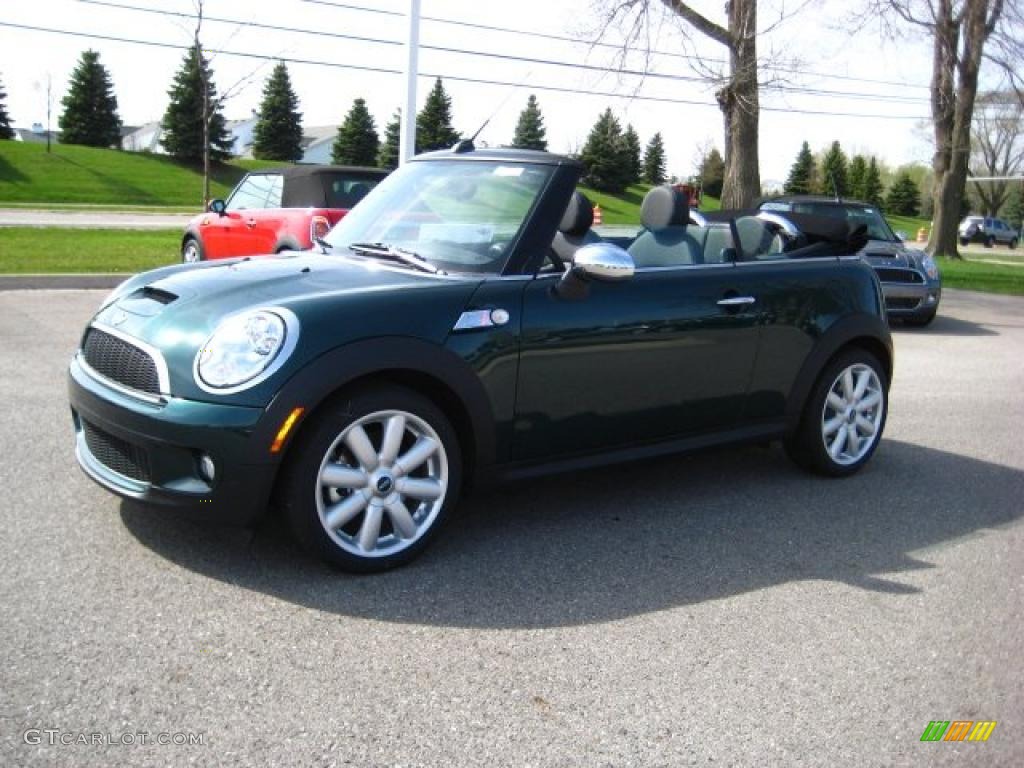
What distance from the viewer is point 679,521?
446cm

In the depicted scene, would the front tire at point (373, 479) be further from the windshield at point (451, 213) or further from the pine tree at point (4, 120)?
the pine tree at point (4, 120)

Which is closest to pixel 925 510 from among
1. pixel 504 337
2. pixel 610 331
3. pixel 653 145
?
pixel 610 331

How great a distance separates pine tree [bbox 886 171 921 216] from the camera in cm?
8725

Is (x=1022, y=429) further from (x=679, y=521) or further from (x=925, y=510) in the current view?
(x=679, y=521)

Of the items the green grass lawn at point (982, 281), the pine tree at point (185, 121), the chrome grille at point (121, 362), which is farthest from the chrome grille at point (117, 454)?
the pine tree at point (185, 121)

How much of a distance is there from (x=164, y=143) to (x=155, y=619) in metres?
52.5

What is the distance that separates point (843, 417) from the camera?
17.3ft

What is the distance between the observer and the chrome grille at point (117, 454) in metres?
3.46

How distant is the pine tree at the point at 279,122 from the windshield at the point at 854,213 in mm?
48574

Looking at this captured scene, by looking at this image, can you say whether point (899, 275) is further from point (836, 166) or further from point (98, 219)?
point (836, 166)

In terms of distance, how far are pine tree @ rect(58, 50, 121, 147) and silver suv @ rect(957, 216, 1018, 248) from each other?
47.6 metres

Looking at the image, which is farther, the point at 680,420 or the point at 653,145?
the point at 653,145

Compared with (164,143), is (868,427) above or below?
below

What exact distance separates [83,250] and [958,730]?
50.5 ft
